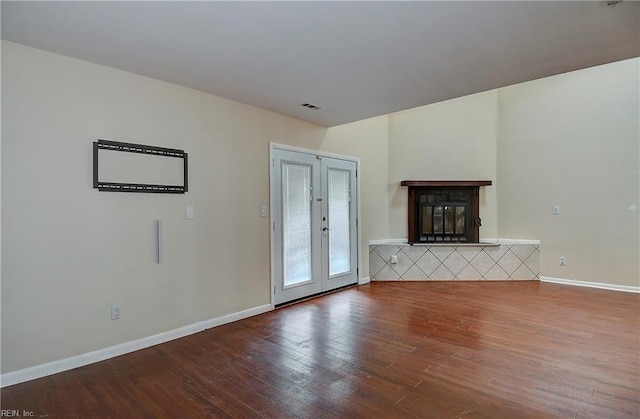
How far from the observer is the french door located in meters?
4.05

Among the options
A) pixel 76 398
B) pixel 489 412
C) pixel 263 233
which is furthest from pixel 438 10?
pixel 76 398

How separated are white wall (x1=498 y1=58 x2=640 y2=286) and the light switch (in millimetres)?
4973

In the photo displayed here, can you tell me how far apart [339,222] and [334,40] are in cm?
299

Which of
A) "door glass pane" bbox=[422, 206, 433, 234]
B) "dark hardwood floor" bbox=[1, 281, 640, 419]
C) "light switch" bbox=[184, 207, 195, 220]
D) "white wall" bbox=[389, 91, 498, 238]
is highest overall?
"white wall" bbox=[389, 91, 498, 238]

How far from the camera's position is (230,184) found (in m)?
3.54

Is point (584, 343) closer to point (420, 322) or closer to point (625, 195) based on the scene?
point (420, 322)

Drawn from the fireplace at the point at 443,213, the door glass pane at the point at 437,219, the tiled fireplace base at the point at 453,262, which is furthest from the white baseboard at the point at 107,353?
the door glass pane at the point at 437,219

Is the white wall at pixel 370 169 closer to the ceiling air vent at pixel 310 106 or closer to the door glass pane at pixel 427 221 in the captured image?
the door glass pane at pixel 427 221

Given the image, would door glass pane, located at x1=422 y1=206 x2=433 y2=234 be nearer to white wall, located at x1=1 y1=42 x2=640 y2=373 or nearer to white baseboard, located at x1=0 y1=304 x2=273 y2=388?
white wall, located at x1=1 y1=42 x2=640 y2=373

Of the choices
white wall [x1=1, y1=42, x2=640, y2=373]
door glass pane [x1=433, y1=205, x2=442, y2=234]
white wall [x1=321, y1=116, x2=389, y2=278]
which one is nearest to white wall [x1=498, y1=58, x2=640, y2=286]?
white wall [x1=1, y1=42, x2=640, y2=373]

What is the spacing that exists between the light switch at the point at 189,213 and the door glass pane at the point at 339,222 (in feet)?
6.65

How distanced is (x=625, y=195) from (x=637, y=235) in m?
0.56

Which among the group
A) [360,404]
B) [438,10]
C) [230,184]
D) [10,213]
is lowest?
[360,404]

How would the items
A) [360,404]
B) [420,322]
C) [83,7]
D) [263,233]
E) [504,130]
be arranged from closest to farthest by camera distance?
[83,7] < [360,404] < [420,322] < [263,233] < [504,130]
